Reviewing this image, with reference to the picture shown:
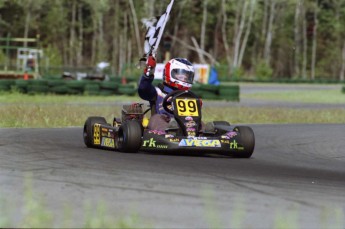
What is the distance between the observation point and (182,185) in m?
6.61

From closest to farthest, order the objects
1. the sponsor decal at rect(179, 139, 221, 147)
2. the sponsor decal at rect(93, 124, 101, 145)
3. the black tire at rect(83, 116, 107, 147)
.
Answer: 1. the sponsor decal at rect(179, 139, 221, 147)
2. the sponsor decal at rect(93, 124, 101, 145)
3. the black tire at rect(83, 116, 107, 147)

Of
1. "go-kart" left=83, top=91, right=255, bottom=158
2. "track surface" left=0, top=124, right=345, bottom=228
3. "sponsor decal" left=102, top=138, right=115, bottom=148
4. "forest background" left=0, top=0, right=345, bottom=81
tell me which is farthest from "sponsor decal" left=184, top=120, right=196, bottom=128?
"forest background" left=0, top=0, right=345, bottom=81

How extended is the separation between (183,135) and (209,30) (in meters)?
75.1

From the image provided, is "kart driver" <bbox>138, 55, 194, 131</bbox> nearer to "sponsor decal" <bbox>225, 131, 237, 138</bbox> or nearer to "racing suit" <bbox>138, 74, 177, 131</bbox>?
"racing suit" <bbox>138, 74, 177, 131</bbox>

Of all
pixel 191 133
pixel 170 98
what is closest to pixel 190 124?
pixel 191 133

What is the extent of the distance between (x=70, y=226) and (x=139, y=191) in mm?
1492

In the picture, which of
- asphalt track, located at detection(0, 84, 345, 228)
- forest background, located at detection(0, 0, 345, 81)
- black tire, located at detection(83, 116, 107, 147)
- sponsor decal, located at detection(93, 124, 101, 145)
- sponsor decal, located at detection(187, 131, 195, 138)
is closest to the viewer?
asphalt track, located at detection(0, 84, 345, 228)

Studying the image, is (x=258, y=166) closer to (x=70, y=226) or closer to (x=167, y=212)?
(x=167, y=212)

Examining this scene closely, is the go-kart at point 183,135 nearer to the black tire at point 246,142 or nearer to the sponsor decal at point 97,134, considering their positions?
the black tire at point 246,142

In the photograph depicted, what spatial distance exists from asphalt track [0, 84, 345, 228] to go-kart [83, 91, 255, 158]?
0.51 ft

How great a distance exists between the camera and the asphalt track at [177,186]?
5.19 metres

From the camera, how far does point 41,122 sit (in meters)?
15.3

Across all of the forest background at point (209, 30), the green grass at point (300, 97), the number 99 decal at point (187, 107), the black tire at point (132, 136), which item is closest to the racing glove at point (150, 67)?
the number 99 decal at point (187, 107)

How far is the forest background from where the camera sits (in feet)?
244
